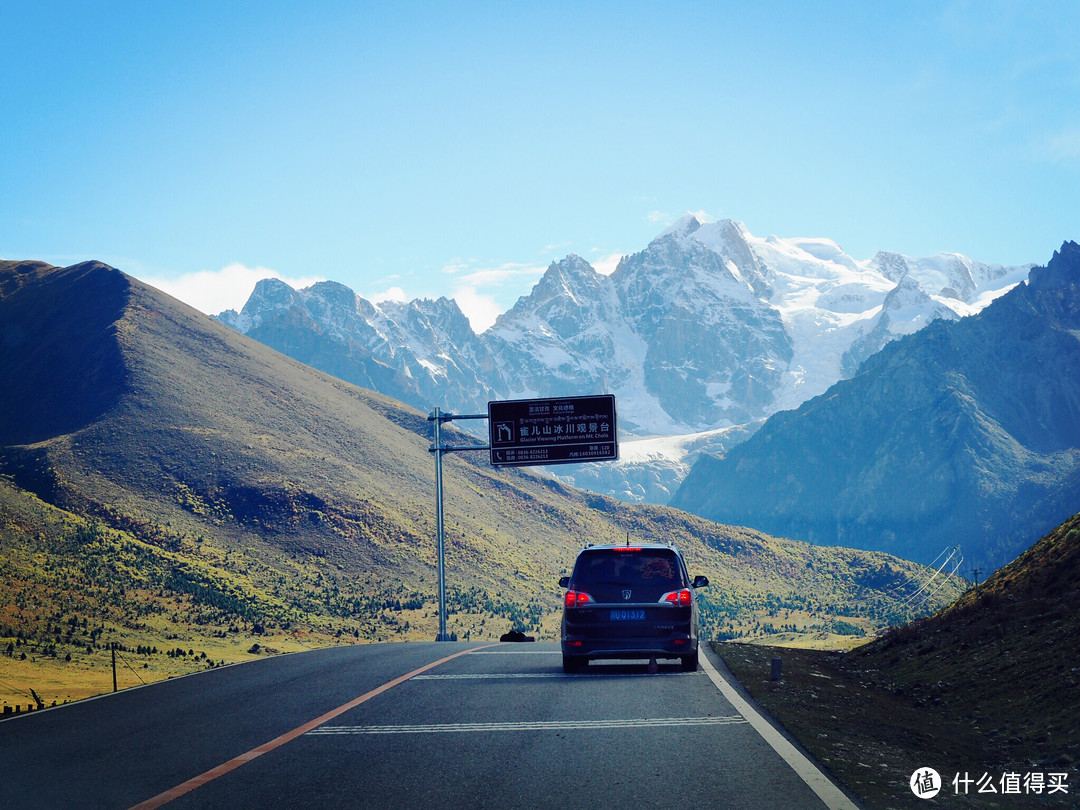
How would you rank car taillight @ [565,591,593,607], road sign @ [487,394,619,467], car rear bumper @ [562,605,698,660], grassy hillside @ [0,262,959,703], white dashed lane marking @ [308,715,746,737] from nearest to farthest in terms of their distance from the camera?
white dashed lane marking @ [308,715,746,737]
car rear bumper @ [562,605,698,660]
car taillight @ [565,591,593,607]
road sign @ [487,394,619,467]
grassy hillside @ [0,262,959,703]

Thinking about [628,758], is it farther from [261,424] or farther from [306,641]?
[261,424]

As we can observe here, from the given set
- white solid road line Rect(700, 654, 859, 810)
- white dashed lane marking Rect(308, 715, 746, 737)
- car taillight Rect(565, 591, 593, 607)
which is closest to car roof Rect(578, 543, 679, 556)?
car taillight Rect(565, 591, 593, 607)

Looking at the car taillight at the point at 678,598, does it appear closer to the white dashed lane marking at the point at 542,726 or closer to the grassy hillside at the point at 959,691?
the grassy hillside at the point at 959,691

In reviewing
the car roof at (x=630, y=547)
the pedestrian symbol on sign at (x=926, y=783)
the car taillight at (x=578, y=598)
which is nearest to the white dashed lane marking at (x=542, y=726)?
the pedestrian symbol on sign at (x=926, y=783)

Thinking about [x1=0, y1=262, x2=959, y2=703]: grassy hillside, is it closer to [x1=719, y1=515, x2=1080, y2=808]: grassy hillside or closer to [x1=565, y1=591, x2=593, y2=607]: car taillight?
[x1=565, y1=591, x2=593, y2=607]: car taillight

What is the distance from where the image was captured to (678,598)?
50.9 feet

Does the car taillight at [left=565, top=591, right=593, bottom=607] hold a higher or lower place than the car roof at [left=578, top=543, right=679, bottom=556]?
lower

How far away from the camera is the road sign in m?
39.8

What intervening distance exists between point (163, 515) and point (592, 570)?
74140 millimetres

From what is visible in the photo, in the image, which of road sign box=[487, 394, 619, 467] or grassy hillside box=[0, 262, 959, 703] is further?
grassy hillside box=[0, 262, 959, 703]

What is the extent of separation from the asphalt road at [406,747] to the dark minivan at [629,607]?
482mm

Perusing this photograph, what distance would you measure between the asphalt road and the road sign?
24.2 m

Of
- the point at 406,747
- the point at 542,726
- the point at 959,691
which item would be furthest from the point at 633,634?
the point at 406,747

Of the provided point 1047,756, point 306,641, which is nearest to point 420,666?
point 1047,756
